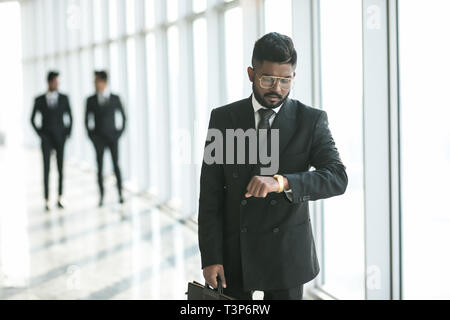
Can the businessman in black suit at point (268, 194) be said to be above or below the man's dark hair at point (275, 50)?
below

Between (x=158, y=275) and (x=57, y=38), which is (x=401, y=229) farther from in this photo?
(x=57, y=38)

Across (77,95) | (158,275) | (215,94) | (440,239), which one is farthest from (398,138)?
(77,95)

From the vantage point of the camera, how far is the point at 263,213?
1804 millimetres

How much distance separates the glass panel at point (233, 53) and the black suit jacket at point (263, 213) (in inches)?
161

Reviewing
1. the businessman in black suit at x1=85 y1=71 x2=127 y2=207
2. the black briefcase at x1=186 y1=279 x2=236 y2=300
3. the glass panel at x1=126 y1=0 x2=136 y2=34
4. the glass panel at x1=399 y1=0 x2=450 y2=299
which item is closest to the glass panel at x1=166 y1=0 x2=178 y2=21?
the glass panel at x1=126 y1=0 x2=136 y2=34

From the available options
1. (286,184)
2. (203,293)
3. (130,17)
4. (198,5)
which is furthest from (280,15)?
(130,17)

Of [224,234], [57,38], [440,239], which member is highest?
[57,38]

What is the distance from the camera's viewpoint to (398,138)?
3186mm

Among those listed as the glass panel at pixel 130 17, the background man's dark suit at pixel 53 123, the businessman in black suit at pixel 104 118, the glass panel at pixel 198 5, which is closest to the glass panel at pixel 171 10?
the glass panel at pixel 198 5

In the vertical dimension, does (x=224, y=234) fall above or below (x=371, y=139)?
below

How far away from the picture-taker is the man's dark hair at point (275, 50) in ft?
5.39

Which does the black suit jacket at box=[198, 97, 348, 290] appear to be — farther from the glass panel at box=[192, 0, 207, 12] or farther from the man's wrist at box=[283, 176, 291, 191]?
the glass panel at box=[192, 0, 207, 12]

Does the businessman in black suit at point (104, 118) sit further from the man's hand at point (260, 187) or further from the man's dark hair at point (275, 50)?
the man's hand at point (260, 187)

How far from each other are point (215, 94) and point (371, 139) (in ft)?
11.0
